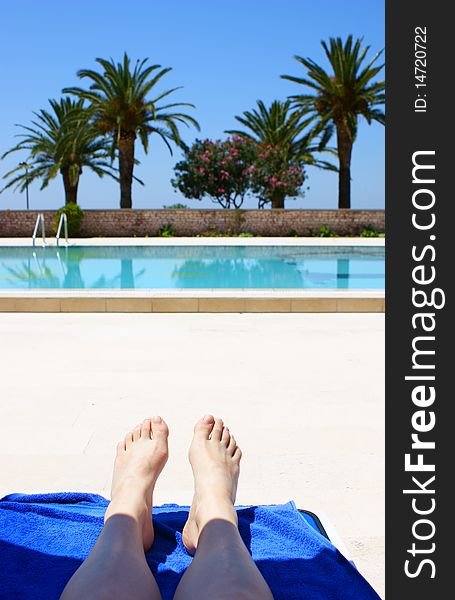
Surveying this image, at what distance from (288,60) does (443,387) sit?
20.3 meters

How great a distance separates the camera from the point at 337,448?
246 cm

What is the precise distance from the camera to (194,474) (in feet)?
5.47

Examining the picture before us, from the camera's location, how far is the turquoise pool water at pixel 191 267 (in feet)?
30.9

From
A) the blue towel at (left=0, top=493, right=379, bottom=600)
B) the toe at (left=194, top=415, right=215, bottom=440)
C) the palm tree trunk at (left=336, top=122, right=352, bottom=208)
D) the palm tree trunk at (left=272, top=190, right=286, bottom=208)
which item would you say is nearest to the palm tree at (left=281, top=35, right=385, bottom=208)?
the palm tree trunk at (left=336, top=122, right=352, bottom=208)

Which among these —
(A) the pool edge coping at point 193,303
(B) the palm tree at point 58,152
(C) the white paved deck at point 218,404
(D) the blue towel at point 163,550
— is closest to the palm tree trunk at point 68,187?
(B) the palm tree at point 58,152

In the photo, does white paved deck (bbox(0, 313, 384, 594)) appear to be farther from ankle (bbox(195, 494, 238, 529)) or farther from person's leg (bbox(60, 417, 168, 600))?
ankle (bbox(195, 494, 238, 529))

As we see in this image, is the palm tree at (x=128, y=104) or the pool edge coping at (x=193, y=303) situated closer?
the pool edge coping at (x=193, y=303)

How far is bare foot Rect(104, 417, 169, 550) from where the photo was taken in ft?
4.58

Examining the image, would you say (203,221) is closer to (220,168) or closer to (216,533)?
(220,168)

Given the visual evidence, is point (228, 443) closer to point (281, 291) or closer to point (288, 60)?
point (281, 291)

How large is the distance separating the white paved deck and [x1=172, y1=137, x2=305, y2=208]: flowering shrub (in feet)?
58.6

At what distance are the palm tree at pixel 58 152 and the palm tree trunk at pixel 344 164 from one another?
24.6 ft

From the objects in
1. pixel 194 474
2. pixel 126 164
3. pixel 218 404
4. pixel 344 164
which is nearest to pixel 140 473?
pixel 194 474

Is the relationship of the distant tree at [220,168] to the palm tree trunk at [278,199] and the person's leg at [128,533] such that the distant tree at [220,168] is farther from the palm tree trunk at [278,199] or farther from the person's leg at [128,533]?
the person's leg at [128,533]
